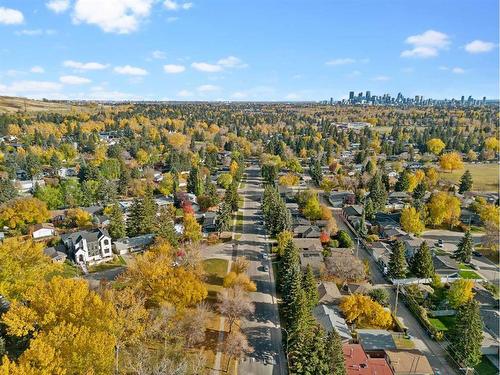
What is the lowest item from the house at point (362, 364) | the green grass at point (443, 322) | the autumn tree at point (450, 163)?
the green grass at point (443, 322)

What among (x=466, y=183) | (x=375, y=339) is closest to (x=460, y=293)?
(x=375, y=339)

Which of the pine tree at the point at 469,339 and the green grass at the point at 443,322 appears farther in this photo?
the green grass at the point at 443,322

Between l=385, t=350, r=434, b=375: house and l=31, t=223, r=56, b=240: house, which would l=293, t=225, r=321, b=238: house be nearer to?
l=385, t=350, r=434, b=375: house

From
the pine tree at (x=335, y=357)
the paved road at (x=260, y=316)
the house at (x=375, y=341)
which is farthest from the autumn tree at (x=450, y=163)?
the pine tree at (x=335, y=357)

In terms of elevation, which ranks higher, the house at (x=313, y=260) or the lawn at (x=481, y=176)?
the lawn at (x=481, y=176)

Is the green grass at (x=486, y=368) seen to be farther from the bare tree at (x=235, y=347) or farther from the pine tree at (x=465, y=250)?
the pine tree at (x=465, y=250)

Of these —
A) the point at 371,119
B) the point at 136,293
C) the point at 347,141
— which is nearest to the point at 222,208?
the point at 136,293
